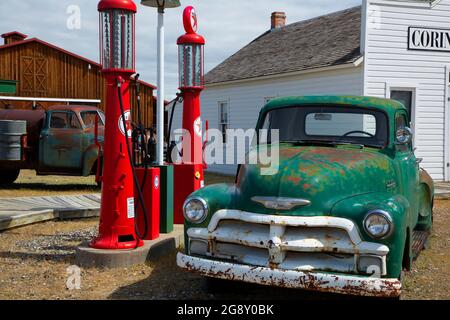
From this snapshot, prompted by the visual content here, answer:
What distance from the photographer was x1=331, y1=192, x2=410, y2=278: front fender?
3955mm

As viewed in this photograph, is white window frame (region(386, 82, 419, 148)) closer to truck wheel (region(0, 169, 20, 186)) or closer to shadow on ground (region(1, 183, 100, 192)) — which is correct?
shadow on ground (region(1, 183, 100, 192))

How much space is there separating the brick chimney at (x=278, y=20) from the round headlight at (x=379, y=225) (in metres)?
17.8

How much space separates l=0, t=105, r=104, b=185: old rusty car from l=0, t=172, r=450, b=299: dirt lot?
5.22 meters

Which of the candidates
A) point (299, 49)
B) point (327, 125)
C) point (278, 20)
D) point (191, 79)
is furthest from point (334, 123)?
point (278, 20)

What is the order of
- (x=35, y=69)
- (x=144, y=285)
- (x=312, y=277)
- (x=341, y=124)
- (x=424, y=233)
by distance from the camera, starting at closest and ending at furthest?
(x=312, y=277) < (x=144, y=285) < (x=341, y=124) < (x=424, y=233) < (x=35, y=69)

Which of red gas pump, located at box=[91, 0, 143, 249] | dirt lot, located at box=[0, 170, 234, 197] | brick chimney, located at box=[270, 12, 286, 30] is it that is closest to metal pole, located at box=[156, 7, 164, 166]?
red gas pump, located at box=[91, 0, 143, 249]

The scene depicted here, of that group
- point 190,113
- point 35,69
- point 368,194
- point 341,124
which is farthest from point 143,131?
point 35,69

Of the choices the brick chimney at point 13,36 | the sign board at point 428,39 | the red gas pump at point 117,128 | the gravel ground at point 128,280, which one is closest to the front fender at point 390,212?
the gravel ground at point 128,280

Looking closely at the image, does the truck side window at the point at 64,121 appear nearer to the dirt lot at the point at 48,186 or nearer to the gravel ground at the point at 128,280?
the dirt lot at the point at 48,186

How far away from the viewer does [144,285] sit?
5195 millimetres

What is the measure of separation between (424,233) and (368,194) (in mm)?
2779

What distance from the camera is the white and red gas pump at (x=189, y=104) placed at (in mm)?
7504

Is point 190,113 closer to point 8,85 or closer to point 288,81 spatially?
point 288,81

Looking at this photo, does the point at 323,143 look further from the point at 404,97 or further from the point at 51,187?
the point at 51,187
